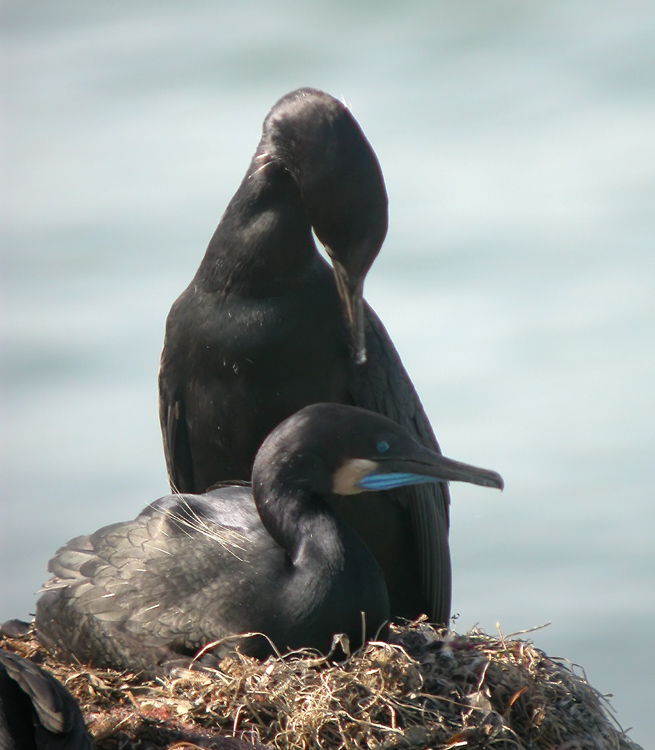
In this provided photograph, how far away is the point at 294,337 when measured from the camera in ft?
19.6

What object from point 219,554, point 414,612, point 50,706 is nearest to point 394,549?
point 414,612

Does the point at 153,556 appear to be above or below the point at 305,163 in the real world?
below

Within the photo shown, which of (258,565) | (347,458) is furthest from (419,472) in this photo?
(258,565)

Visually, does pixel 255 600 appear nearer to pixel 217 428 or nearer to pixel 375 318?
pixel 217 428

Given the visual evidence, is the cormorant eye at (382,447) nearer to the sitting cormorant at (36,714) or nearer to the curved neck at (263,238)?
the curved neck at (263,238)

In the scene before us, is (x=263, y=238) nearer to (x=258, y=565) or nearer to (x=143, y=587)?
(x=258, y=565)

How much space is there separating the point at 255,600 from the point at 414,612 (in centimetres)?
172

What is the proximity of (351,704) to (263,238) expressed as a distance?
217 centimetres

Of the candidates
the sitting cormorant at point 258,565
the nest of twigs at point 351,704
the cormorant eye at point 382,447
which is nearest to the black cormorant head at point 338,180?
the sitting cormorant at point 258,565

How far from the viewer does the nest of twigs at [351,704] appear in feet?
14.5

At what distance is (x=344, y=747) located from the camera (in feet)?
14.4

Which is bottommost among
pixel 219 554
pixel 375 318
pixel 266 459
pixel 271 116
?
pixel 219 554

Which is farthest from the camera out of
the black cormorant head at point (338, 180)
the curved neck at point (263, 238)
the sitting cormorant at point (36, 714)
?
the curved neck at point (263, 238)

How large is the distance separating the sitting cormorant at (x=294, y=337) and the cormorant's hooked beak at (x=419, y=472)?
2.76ft
